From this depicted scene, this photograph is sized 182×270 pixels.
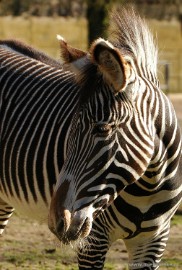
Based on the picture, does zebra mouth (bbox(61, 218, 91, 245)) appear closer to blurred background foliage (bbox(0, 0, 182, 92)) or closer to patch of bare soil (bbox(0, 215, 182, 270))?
patch of bare soil (bbox(0, 215, 182, 270))

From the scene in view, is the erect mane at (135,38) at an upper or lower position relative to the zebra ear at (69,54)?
upper

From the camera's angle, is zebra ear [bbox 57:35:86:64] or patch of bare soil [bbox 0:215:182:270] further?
patch of bare soil [bbox 0:215:182:270]

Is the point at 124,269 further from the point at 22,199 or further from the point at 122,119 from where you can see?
the point at 122,119

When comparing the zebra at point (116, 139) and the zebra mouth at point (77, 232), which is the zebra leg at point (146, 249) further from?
the zebra mouth at point (77, 232)

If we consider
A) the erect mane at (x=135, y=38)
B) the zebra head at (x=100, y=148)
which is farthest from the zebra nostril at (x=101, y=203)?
the erect mane at (x=135, y=38)

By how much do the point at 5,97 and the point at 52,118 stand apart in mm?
630

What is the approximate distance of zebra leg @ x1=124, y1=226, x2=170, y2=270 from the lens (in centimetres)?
482

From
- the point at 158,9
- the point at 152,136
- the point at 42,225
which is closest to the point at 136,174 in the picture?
the point at 152,136

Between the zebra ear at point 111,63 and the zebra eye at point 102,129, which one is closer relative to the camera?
the zebra ear at point 111,63

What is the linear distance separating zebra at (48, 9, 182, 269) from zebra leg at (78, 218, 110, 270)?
0.16 metres

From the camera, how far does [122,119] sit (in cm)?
400

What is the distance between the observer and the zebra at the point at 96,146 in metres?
3.96

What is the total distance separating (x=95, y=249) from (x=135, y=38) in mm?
1304

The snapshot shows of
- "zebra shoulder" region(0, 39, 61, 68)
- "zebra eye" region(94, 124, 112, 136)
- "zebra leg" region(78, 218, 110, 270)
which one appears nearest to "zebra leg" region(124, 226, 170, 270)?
"zebra leg" region(78, 218, 110, 270)
